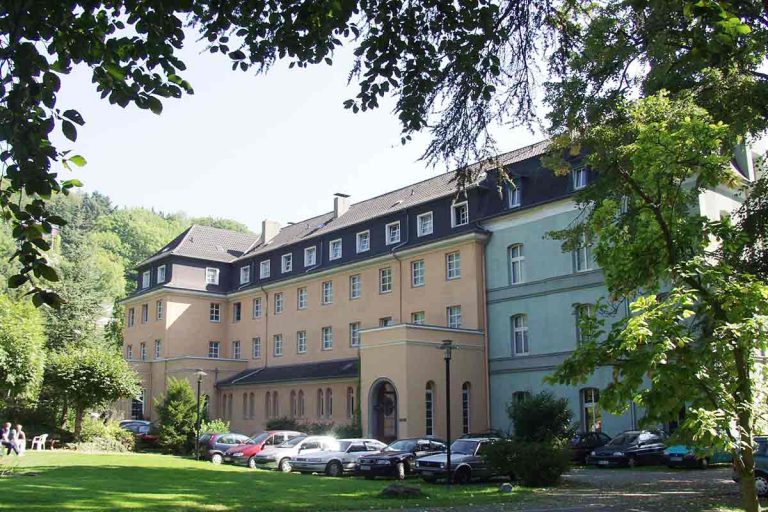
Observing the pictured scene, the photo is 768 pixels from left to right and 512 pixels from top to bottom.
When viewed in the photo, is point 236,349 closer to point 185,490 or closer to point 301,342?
point 301,342

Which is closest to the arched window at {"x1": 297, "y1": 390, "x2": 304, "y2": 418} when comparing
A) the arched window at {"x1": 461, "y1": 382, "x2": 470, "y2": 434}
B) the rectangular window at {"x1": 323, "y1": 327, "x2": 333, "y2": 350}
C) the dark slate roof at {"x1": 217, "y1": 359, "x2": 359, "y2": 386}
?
the dark slate roof at {"x1": 217, "y1": 359, "x2": 359, "y2": 386}

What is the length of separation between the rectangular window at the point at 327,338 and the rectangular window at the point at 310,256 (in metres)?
4.58

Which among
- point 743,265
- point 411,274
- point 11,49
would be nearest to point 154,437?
point 411,274

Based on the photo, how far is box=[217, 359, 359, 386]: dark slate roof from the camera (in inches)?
1594

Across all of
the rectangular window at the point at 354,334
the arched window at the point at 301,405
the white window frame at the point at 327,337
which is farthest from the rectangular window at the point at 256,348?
the rectangular window at the point at 354,334

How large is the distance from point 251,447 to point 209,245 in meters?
25.8

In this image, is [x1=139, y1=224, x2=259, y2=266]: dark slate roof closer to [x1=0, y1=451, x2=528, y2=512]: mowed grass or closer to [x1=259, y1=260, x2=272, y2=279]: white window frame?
[x1=259, y1=260, x2=272, y2=279]: white window frame

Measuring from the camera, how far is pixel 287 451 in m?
29.7

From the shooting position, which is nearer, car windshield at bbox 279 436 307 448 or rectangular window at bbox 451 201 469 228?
car windshield at bbox 279 436 307 448

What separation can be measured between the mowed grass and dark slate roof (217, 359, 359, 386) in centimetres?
1367

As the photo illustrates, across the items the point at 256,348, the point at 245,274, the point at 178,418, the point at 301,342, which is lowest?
the point at 178,418

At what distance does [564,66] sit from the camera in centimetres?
1021

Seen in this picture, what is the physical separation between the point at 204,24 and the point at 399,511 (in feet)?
38.1

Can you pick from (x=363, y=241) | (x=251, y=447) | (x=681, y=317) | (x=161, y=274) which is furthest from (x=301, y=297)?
Answer: (x=681, y=317)
